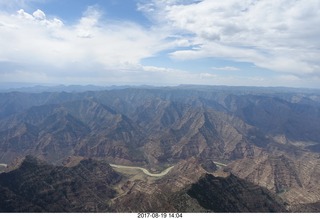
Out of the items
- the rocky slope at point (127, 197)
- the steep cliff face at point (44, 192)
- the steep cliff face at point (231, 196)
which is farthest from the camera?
the steep cliff face at point (44, 192)

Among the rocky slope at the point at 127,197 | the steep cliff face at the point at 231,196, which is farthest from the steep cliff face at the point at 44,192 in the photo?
the steep cliff face at the point at 231,196

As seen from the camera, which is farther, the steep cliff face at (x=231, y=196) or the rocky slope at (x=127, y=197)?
the steep cliff face at (x=231, y=196)

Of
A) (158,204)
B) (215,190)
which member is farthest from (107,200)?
(215,190)

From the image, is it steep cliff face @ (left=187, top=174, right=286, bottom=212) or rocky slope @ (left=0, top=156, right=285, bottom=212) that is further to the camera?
steep cliff face @ (left=187, top=174, right=286, bottom=212)

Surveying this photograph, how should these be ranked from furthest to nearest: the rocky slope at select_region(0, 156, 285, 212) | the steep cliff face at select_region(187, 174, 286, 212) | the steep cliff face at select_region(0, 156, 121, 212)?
the steep cliff face at select_region(0, 156, 121, 212)
the steep cliff face at select_region(187, 174, 286, 212)
the rocky slope at select_region(0, 156, 285, 212)

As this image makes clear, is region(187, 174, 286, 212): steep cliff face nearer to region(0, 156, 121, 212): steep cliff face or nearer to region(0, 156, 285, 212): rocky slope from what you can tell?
region(0, 156, 285, 212): rocky slope

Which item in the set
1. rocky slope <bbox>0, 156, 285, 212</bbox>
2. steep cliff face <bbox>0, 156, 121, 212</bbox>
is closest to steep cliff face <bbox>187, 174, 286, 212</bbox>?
rocky slope <bbox>0, 156, 285, 212</bbox>

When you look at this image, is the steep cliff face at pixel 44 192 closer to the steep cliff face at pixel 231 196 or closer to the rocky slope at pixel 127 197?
the rocky slope at pixel 127 197

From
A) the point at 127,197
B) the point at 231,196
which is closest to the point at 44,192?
the point at 127,197

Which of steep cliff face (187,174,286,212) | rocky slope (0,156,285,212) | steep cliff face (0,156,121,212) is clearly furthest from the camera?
steep cliff face (0,156,121,212)

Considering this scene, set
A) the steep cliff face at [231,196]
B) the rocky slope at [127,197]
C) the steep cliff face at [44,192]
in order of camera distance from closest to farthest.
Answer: the rocky slope at [127,197], the steep cliff face at [231,196], the steep cliff face at [44,192]
